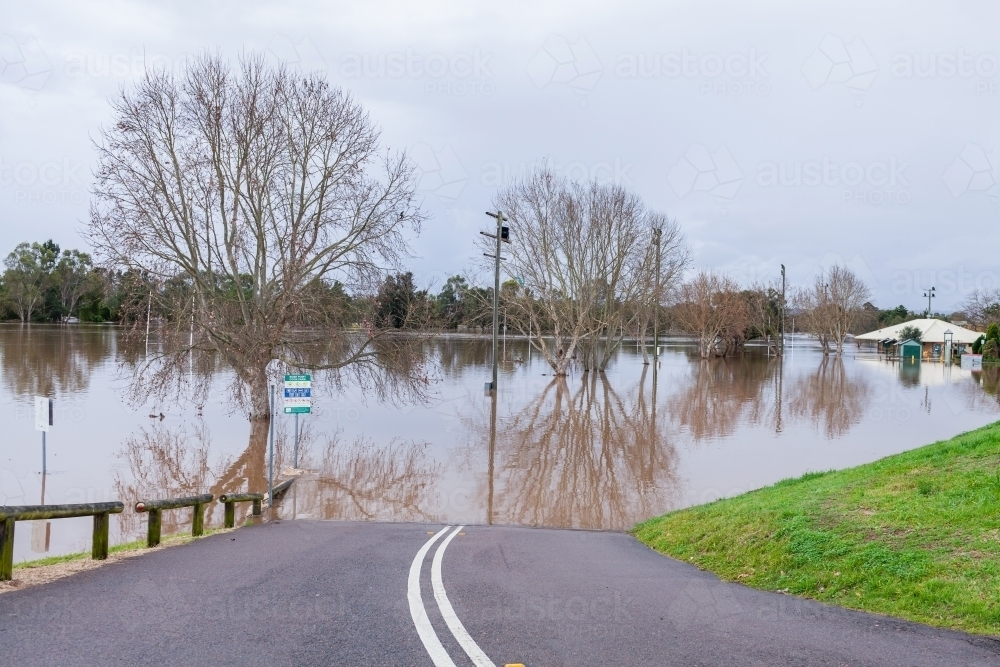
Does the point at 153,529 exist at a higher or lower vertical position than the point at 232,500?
higher

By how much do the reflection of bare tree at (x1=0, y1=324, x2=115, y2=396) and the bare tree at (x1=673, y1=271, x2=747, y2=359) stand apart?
55325 millimetres

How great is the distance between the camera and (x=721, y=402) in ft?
112

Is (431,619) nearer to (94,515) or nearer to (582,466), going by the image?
(94,515)

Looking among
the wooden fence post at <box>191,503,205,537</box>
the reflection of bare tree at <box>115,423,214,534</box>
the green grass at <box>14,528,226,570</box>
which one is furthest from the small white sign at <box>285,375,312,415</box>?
the wooden fence post at <box>191,503,205,537</box>

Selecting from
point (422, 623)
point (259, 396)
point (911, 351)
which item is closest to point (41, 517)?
point (422, 623)

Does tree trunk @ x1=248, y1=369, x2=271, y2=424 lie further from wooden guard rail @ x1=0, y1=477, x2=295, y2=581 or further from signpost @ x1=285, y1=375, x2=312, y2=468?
wooden guard rail @ x1=0, y1=477, x2=295, y2=581

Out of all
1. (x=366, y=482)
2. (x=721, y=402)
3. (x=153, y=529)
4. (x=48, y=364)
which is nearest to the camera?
(x=153, y=529)

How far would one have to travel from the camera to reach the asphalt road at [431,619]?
4.73 m

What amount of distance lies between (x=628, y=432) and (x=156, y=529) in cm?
1805

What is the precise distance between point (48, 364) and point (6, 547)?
4093cm

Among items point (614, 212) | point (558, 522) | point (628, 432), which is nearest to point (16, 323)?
point (614, 212)

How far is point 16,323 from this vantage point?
107625 mm

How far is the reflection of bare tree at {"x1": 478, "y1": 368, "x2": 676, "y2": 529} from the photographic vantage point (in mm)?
14586

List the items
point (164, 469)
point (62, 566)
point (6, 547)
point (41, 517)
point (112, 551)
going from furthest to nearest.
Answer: point (164, 469), point (112, 551), point (62, 566), point (41, 517), point (6, 547)
